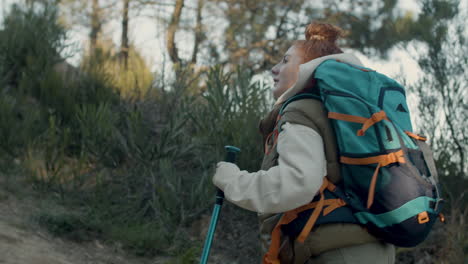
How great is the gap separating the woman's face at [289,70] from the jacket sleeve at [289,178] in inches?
18.3

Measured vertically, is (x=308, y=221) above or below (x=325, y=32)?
below

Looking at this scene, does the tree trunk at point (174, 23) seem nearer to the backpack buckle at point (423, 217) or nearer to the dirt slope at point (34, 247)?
the dirt slope at point (34, 247)

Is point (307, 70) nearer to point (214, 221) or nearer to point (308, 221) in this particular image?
point (308, 221)

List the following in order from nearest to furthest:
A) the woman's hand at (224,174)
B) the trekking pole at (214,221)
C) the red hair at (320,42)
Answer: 1. the woman's hand at (224,174)
2. the red hair at (320,42)
3. the trekking pole at (214,221)

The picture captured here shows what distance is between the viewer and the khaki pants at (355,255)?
1.74m

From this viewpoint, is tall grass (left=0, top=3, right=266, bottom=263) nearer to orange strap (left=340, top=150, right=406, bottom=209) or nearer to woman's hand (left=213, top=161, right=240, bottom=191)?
woman's hand (left=213, top=161, right=240, bottom=191)

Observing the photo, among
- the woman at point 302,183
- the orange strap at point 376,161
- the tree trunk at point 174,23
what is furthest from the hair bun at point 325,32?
the tree trunk at point 174,23

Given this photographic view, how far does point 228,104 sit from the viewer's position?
524cm

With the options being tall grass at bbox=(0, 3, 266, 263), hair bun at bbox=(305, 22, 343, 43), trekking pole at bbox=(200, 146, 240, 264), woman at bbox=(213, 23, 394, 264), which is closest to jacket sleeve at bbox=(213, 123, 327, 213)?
woman at bbox=(213, 23, 394, 264)

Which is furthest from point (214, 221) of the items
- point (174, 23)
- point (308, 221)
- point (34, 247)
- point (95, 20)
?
point (95, 20)

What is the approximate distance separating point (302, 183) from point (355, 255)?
35 cm

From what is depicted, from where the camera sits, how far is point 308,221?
1.73 m

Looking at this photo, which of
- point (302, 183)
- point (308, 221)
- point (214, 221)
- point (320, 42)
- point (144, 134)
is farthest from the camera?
point (144, 134)

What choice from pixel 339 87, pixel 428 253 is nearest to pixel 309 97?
pixel 339 87
